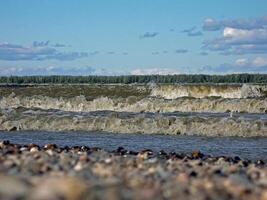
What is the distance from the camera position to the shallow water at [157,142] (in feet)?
84.4

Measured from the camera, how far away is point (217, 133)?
3412 cm

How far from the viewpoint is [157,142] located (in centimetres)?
2955

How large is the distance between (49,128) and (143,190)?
101 feet

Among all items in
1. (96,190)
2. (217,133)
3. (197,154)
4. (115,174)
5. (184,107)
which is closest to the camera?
(96,190)

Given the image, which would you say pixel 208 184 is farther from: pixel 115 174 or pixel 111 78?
pixel 111 78

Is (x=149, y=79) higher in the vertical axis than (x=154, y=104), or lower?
lower

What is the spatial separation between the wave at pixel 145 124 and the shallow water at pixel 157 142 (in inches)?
79.0

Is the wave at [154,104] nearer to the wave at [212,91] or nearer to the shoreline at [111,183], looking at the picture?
the wave at [212,91]

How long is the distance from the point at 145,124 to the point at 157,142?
736 centimetres

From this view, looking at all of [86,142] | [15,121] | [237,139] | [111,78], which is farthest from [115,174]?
[111,78]

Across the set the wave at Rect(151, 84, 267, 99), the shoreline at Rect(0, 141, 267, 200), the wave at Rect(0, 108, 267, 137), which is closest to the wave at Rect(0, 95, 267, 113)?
the wave at Rect(151, 84, 267, 99)

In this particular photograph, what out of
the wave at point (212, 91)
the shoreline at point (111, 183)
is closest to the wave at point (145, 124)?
the shoreline at point (111, 183)

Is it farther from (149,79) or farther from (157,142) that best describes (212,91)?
(149,79)

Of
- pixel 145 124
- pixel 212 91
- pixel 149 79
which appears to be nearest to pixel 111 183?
pixel 145 124
